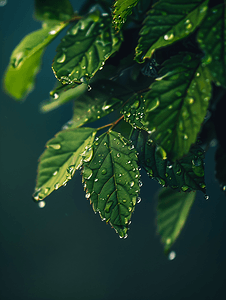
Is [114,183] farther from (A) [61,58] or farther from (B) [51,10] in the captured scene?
(B) [51,10]

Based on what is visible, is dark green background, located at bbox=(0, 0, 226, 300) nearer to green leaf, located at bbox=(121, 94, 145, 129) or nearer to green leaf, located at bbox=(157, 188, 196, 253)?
green leaf, located at bbox=(157, 188, 196, 253)

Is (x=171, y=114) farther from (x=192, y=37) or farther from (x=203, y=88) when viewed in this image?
(x=192, y=37)

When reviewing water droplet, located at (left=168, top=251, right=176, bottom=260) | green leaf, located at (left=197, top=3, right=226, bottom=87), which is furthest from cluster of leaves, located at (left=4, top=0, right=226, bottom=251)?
water droplet, located at (left=168, top=251, right=176, bottom=260)

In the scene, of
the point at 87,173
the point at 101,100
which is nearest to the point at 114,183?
the point at 87,173

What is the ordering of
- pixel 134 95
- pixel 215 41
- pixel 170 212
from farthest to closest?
1. pixel 170 212
2. pixel 134 95
3. pixel 215 41

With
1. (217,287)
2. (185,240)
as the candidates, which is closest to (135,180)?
(185,240)

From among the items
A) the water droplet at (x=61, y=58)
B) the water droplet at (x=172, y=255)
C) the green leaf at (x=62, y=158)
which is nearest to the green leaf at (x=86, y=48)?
the water droplet at (x=61, y=58)
